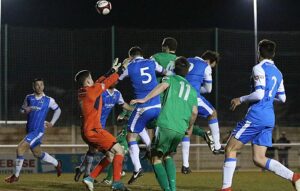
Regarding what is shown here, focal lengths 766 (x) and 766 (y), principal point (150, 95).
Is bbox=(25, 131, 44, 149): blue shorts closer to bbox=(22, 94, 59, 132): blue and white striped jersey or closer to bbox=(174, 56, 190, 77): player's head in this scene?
bbox=(22, 94, 59, 132): blue and white striped jersey

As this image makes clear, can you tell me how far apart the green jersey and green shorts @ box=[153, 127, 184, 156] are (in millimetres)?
61

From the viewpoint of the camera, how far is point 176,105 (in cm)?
1125

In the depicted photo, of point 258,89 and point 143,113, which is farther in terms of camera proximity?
point 143,113

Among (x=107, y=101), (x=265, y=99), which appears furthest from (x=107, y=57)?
(x=265, y=99)

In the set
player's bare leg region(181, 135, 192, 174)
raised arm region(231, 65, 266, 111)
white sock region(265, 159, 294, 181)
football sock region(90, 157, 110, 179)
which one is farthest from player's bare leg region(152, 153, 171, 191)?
player's bare leg region(181, 135, 192, 174)

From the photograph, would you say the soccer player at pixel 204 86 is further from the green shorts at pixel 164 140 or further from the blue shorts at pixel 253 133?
the green shorts at pixel 164 140

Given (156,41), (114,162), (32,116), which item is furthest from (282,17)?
(114,162)

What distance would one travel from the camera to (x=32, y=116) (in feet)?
57.2

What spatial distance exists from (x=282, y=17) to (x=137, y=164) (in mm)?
36993

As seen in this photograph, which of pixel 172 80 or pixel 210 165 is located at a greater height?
pixel 172 80

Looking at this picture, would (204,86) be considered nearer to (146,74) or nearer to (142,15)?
(146,74)

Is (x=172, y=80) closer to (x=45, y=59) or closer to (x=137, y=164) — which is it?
(x=137, y=164)

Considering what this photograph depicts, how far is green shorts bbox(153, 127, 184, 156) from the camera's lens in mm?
11227

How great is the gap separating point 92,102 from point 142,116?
2.29 metres
